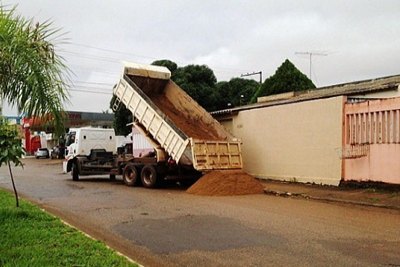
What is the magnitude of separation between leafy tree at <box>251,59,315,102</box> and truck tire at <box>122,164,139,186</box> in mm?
14042

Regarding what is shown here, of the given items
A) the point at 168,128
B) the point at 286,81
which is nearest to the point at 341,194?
the point at 168,128

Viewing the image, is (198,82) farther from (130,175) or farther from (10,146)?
(10,146)

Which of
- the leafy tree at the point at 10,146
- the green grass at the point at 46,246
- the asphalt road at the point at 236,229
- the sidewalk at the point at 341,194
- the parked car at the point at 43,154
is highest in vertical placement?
the leafy tree at the point at 10,146

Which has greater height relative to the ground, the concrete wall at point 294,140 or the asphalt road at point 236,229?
the concrete wall at point 294,140

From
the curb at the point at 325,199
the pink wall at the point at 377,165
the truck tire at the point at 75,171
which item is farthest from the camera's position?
the truck tire at the point at 75,171

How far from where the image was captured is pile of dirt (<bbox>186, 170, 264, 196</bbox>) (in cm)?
1477

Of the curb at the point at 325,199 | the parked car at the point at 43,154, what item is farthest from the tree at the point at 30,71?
the parked car at the point at 43,154

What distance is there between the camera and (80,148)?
21375mm

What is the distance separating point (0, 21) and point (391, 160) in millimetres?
11374

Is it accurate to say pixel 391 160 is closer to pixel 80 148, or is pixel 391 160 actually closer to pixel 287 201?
pixel 287 201

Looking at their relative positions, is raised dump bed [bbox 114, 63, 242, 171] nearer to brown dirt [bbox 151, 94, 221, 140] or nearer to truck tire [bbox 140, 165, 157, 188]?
brown dirt [bbox 151, 94, 221, 140]

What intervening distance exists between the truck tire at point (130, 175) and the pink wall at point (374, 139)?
7823mm

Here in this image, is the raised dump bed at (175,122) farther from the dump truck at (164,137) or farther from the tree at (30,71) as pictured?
the tree at (30,71)

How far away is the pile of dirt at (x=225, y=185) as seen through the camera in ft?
48.4
